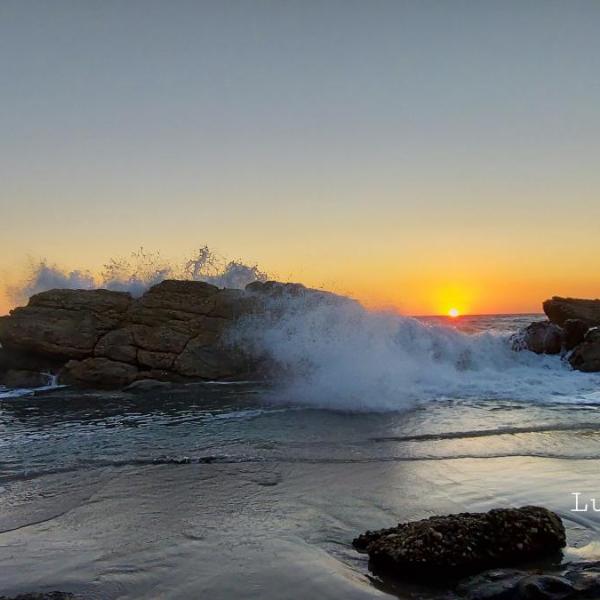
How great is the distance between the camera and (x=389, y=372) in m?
16.6

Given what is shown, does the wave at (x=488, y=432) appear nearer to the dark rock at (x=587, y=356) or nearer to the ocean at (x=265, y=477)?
the ocean at (x=265, y=477)

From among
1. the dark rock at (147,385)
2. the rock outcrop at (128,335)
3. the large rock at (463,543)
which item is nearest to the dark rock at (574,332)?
the rock outcrop at (128,335)

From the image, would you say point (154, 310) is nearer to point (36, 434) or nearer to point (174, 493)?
point (36, 434)

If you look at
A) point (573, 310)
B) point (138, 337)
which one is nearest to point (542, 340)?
point (573, 310)

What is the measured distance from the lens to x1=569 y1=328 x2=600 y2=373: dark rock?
2000 centimetres

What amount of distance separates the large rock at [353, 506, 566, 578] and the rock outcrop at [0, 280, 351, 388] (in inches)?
586

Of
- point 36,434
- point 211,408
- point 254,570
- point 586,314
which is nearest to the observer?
point 254,570

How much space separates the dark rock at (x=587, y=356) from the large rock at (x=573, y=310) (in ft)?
9.89

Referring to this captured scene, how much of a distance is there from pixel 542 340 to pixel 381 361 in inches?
362

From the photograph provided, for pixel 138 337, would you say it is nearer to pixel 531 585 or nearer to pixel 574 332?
pixel 574 332

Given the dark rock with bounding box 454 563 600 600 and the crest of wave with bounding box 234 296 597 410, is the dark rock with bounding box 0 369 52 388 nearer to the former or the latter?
the crest of wave with bounding box 234 296 597 410

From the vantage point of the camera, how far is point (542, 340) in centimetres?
2302

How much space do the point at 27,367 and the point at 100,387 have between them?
129 inches

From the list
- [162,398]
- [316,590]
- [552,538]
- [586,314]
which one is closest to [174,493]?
[316,590]
